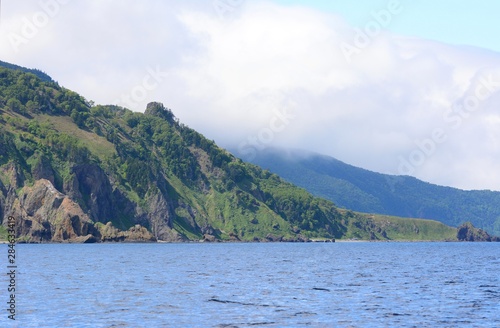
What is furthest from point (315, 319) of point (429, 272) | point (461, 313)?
point (429, 272)

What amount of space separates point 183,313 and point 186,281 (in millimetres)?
29753

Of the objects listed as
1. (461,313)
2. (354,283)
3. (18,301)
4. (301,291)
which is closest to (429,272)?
(354,283)

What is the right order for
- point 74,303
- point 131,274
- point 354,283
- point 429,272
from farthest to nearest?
point 429,272
point 131,274
point 354,283
point 74,303

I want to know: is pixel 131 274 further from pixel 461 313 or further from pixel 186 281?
pixel 461 313

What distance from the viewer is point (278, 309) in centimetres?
6438

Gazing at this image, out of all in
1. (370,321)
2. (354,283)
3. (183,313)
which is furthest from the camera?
(354,283)

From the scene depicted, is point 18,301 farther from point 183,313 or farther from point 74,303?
point 183,313

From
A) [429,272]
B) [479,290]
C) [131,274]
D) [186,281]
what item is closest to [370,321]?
[479,290]

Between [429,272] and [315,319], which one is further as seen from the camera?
[429,272]

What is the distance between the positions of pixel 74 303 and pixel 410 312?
29733mm

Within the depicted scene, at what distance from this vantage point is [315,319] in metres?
58.7

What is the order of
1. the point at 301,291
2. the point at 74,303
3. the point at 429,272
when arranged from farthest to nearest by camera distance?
the point at 429,272 → the point at 301,291 → the point at 74,303

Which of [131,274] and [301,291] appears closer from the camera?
[301,291]

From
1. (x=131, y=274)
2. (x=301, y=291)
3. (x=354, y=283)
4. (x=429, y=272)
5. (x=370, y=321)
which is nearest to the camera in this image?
(x=370, y=321)
